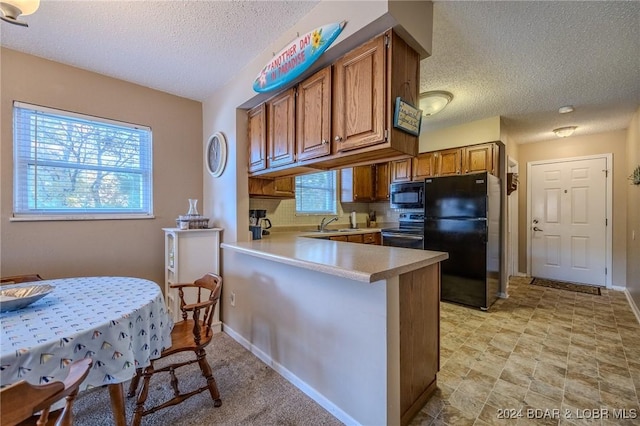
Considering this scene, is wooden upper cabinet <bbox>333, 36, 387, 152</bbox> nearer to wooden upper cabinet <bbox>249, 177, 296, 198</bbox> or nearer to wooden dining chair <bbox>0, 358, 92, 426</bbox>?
wooden upper cabinet <bbox>249, 177, 296, 198</bbox>

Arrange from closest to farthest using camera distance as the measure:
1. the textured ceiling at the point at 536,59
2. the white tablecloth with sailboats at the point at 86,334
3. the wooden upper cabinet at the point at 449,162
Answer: the white tablecloth with sailboats at the point at 86,334
the textured ceiling at the point at 536,59
the wooden upper cabinet at the point at 449,162

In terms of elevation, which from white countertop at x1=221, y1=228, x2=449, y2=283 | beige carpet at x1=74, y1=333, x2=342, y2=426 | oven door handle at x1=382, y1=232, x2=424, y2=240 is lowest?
beige carpet at x1=74, y1=333, x2=342, y2=426

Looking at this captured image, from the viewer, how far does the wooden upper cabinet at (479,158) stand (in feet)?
12.2

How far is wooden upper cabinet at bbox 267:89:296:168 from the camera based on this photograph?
226 centimetres

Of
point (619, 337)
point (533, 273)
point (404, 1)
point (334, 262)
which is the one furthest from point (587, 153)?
point (334, 262)

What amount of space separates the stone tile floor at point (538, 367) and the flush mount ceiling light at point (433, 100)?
2.34 meters

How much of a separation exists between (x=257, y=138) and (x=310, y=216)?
1729 millimetres

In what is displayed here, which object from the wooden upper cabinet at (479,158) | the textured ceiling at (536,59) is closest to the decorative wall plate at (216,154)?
the textured ceiling at (536,59)

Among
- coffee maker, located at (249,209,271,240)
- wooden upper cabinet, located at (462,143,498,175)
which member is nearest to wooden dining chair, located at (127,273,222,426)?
coffee maker, located at (249,209,271,240)

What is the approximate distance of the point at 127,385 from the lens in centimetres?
196

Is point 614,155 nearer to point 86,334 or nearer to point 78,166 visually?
point 86,334

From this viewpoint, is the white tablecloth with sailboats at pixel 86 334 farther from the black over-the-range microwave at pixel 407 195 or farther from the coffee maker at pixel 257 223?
the black over-the-range microwave at pixel 407 195

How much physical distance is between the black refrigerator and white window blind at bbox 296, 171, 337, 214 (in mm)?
1536

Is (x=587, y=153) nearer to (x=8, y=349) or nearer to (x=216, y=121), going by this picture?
(x=216, y=121)
